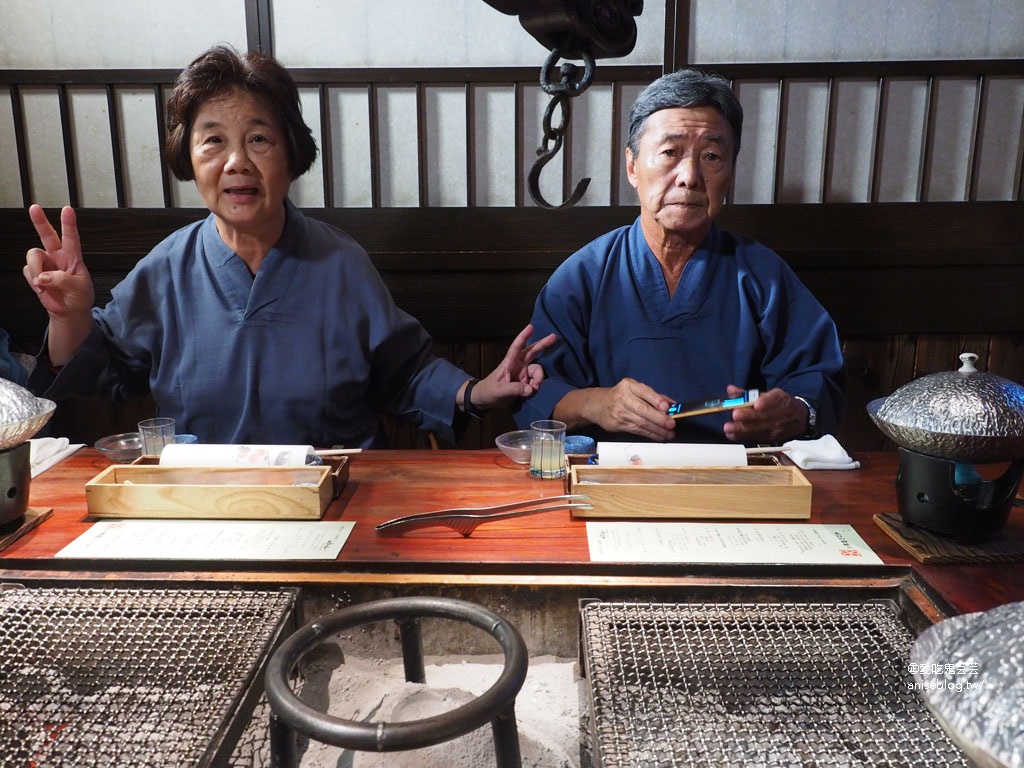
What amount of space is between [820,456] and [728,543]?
0.66 meters

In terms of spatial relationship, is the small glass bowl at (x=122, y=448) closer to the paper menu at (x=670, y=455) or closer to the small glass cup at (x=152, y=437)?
the small glass cup at (x=152, y=437)

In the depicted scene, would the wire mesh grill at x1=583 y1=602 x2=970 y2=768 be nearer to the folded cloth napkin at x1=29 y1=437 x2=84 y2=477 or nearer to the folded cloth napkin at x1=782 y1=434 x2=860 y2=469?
the folded cloth napkin at x1=782 y1=434 x2=860 y2=469

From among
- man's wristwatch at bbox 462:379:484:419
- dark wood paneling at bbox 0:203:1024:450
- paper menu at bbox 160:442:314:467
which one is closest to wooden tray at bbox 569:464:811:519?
paper menu at bbox 160:442:314:467

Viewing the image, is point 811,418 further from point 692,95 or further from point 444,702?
point 444,702

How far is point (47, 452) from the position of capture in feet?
7.18

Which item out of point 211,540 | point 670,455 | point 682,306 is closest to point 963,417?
point 670,455

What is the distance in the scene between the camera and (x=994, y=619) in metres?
0.74

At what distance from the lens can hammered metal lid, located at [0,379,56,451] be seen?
1565 millimetres

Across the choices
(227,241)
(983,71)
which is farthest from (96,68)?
(983,71)

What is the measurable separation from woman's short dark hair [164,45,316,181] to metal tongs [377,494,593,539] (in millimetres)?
1447

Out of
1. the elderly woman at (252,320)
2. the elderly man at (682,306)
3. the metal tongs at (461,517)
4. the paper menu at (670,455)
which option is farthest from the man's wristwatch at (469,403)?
the metal tongs at (461,517)

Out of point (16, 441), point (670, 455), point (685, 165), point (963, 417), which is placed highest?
point (685, 165)

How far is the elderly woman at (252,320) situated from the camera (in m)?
2.42

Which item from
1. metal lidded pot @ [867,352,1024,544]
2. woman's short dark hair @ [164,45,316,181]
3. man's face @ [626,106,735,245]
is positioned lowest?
metal lidded pot @ [867,352,1024,544]
